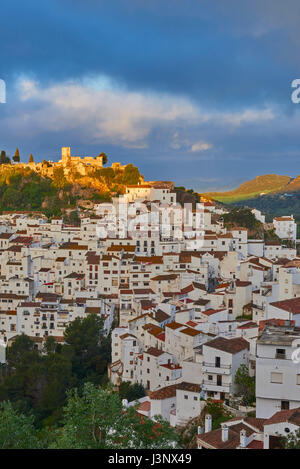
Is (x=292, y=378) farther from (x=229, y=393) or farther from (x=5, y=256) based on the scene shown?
(x=5, y=256)

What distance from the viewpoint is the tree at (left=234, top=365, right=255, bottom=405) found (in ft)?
52.4

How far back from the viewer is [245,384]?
1633cm

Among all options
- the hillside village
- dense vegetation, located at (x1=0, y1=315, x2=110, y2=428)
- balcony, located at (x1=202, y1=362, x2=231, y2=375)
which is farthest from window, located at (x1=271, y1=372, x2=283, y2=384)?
dense vegetation, located at (x1=0, y1=315, x2=110, y2=428)

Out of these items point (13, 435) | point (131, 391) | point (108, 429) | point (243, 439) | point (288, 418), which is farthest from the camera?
point (131, 391)

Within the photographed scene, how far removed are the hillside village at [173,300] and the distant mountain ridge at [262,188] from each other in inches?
814

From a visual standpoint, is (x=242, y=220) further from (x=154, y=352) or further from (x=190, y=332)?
(x=154, y=352)

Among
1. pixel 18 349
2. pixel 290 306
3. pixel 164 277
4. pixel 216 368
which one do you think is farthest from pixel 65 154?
pixel 216 368

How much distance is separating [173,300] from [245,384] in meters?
10.1

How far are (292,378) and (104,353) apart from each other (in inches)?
559

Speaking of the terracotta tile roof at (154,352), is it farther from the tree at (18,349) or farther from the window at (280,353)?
the window at (280,353)

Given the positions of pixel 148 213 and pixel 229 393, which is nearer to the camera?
pixel 229 393

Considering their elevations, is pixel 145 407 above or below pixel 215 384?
below

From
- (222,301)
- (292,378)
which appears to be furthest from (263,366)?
(222,301)

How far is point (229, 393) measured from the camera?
16.9m
